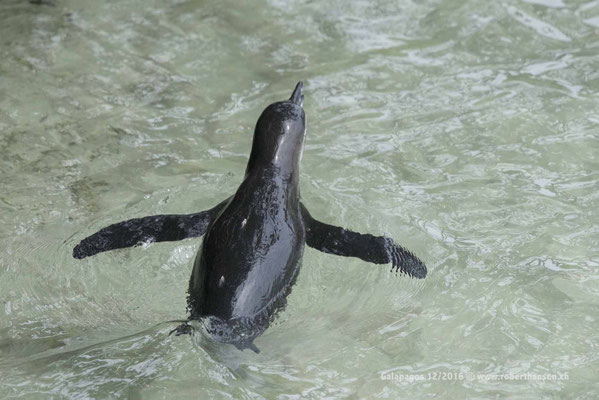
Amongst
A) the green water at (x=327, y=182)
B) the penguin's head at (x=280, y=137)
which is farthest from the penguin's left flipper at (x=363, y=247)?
the penguin's head at (x=280, y=137)

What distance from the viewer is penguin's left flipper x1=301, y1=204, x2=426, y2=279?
13.1 ft

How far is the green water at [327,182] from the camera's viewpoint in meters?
3.54

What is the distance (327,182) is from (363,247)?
0.99 meters

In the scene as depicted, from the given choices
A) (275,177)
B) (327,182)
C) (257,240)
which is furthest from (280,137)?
(257,240)

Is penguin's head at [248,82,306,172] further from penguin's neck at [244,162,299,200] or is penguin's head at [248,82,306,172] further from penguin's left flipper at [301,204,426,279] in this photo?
penguin's left flipper at [301,204,426,279]

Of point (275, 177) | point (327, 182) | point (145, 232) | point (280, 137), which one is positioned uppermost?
point (280, 137)

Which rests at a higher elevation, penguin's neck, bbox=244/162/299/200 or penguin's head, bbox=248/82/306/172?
penguin's head, bbox=248/82/306/172

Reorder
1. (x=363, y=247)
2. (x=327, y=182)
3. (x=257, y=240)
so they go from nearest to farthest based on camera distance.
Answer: (x=257, y=240) → (x=363, y=247) → (x=327, y=182)

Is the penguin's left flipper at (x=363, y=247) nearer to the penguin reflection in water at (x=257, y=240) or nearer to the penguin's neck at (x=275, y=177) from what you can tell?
the penguin reflection in water at (x=257, y=240)

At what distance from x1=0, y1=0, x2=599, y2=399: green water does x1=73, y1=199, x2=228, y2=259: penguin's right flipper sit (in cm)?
20

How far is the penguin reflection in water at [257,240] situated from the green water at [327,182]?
156 mm

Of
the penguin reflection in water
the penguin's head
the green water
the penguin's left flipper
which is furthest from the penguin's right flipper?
the penguin's left flipper

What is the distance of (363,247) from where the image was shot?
160 inches

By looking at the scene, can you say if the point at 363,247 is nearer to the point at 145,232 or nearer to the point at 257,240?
the point at 257,240
